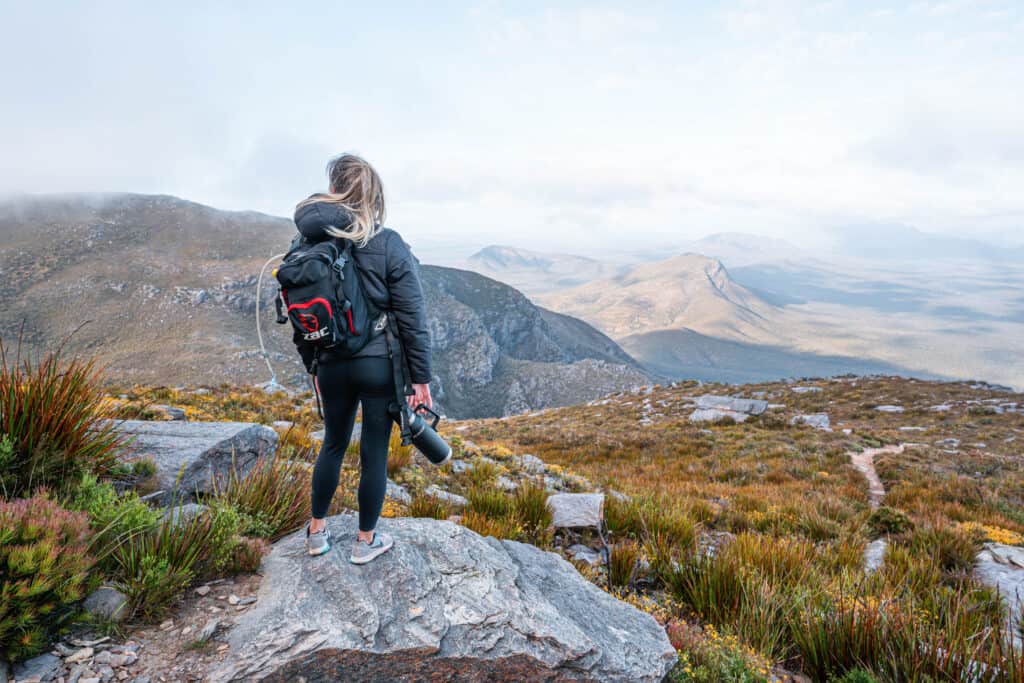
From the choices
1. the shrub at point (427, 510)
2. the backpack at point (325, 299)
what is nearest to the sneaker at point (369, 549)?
the backpack at point (325, 299)

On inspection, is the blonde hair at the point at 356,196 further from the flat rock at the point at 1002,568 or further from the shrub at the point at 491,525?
the flat rock at the point at 1002,568

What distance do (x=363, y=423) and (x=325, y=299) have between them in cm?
94

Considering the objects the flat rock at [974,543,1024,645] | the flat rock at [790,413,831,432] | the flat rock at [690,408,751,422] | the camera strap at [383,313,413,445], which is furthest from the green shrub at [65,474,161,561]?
the flat rock at [690,408,751,422]

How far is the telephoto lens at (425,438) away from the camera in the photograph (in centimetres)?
340


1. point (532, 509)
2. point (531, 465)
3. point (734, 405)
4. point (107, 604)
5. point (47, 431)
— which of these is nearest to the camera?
point (107, 604)

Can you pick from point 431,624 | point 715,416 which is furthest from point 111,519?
point 715,416

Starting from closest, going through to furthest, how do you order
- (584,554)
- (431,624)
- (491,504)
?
(431,624), (584,554), (491,504)

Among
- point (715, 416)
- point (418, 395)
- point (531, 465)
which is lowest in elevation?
point (715, 416)

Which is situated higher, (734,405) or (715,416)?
(734,405)

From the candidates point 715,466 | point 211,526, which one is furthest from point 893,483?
point 211,526

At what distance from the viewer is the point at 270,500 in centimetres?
407

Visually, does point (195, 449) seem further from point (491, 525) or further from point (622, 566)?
point (622, 566)

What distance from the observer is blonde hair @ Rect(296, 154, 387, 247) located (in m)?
3.17

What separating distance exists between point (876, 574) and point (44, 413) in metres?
7.86
